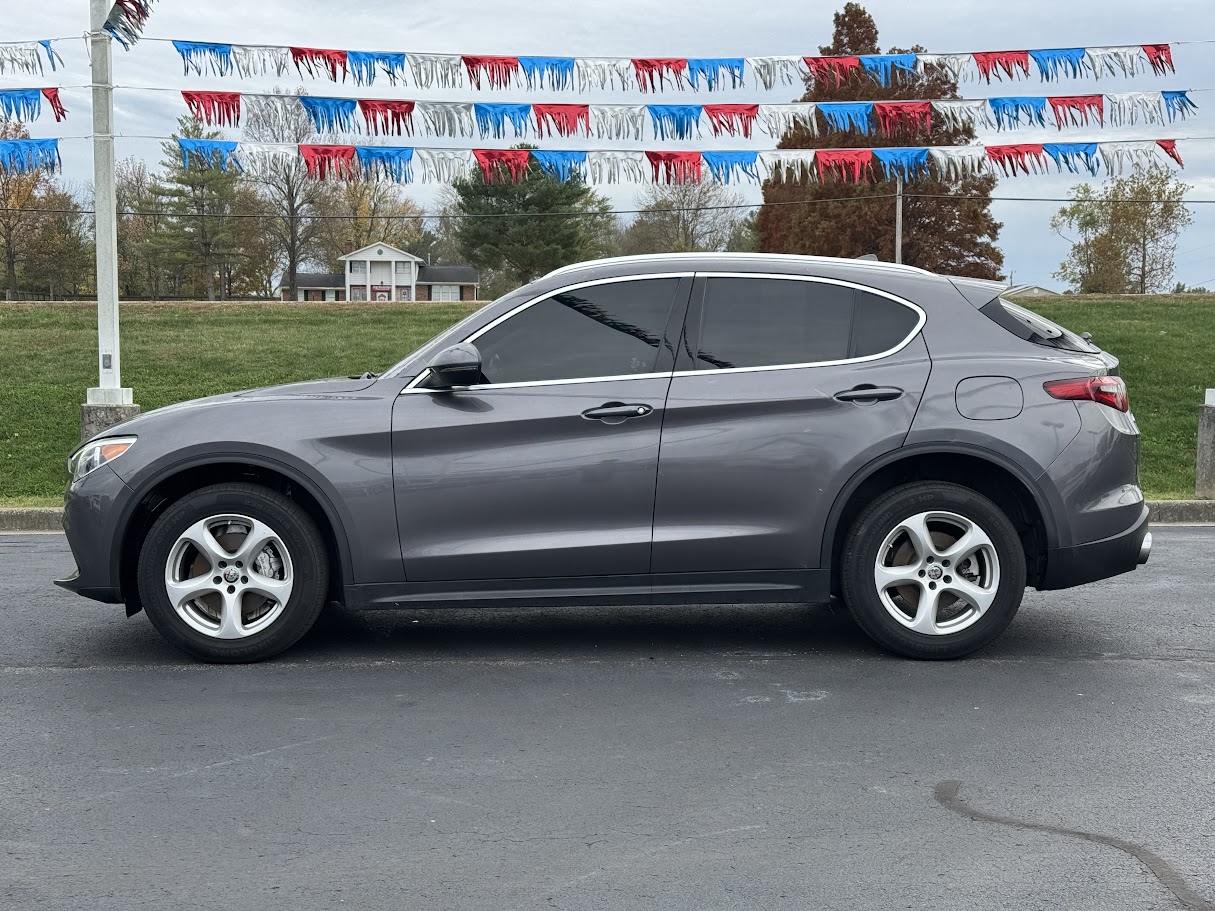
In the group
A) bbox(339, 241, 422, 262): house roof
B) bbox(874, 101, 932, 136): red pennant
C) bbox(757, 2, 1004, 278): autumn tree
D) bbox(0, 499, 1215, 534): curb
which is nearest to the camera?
bbox(0, 499, 1215, 534): curb

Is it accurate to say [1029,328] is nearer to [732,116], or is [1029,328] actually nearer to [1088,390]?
[1088,390]

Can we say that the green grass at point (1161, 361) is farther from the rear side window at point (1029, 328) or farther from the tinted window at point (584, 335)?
the tinted window at point (584, 335)

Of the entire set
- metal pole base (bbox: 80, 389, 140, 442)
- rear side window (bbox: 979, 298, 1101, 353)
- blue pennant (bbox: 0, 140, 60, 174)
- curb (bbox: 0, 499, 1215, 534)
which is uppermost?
blue pennant (bbox: 0, 140, 60, 174)

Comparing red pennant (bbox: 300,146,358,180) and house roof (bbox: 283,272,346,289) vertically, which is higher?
house roof (bbox: 283,272,346,289)

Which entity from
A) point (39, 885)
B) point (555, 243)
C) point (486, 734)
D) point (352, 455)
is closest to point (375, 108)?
point (352, 455)

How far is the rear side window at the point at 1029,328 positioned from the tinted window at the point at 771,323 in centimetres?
66

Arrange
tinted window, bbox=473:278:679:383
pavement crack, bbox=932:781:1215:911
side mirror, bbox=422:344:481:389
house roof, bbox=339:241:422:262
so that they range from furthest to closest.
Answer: house roof, bbox=339:241:422:262
tinted window, bbox=473:278:679:383
side mirror, bbox=422:344:481:389
pavement crack, bbox=932:781:1215:911

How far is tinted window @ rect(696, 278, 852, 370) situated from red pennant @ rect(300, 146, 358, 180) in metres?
9.38

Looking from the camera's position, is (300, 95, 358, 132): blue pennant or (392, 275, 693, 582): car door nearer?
(392, 275, 693, 582): car door

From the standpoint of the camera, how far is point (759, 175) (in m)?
15.0

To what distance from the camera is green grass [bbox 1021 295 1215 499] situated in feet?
46.9

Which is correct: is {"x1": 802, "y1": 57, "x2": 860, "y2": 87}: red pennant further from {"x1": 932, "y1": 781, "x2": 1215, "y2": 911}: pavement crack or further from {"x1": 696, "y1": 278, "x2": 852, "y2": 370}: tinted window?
{"x1": 932, "y1": 781, "x2": 1215, "y2": 911}: pavement crack

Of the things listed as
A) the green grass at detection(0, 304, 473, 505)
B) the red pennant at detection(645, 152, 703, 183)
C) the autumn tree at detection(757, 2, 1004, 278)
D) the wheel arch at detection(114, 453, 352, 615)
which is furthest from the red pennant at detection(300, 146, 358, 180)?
the autumn tree at detection(757, 2, 1004, 278)

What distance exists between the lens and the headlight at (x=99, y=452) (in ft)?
18.6
